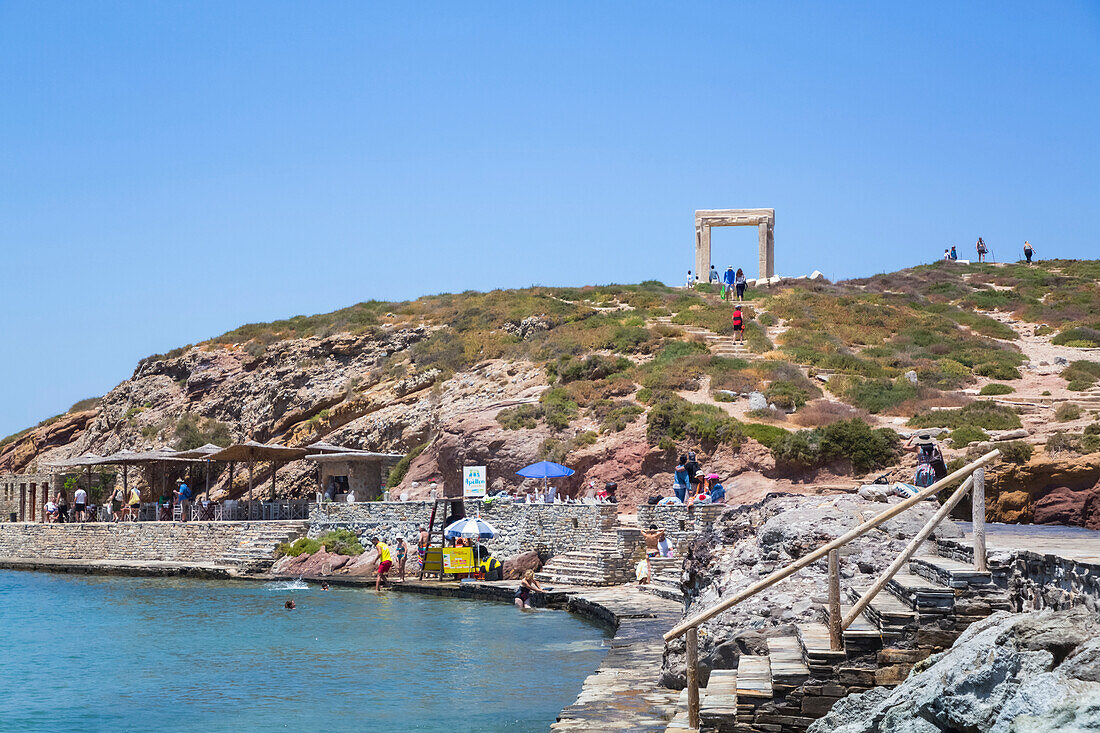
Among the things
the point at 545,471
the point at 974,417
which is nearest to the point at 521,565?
the point at 545,471

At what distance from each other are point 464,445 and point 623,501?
6752 mm

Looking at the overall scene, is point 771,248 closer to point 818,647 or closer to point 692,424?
point 692,424

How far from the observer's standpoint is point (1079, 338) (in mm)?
44375

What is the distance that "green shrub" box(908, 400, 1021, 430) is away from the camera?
92.4 feet

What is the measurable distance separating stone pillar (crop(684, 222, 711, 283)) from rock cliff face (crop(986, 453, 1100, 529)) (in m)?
42.3

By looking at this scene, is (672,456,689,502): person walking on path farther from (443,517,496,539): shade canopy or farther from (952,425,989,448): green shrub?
(952,425,989,448): green shrub

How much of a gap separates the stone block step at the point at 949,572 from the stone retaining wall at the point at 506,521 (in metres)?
16.6

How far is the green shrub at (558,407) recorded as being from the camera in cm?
3397

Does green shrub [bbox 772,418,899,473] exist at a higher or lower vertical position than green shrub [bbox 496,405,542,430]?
lower

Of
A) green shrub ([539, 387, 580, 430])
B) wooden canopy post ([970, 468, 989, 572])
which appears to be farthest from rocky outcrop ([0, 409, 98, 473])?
wooden canopy post ([970, 468, 989, 572])

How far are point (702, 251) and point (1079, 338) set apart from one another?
2248cm

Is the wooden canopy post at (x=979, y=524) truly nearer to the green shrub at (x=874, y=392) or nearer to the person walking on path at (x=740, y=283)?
the green shrub at (x=874, y=392)

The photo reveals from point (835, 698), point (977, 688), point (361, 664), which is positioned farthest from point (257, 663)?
point (977, 688)

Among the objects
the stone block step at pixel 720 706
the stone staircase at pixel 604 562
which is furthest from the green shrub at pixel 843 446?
the stone block step at pixel 720 706
